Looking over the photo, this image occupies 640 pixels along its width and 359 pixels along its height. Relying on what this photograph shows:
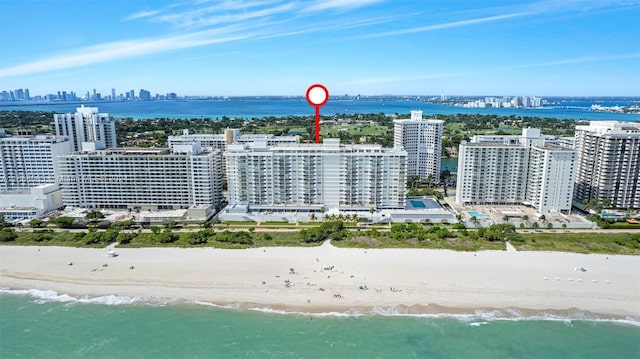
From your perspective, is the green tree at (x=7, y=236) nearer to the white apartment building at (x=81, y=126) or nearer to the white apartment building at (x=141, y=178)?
the white apartment building at (x=141, y=178)

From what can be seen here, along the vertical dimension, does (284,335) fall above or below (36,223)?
below

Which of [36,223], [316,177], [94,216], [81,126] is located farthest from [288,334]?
[81,126]

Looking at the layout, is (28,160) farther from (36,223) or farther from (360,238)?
(360,238)

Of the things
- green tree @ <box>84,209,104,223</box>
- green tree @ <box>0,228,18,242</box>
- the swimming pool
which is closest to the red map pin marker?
the swimming pool

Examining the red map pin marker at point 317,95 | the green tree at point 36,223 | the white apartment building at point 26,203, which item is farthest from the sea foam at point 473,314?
the white apartment building at point 26,203

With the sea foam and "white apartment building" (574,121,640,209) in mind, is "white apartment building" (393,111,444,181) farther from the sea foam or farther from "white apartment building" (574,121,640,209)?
the sea foam
